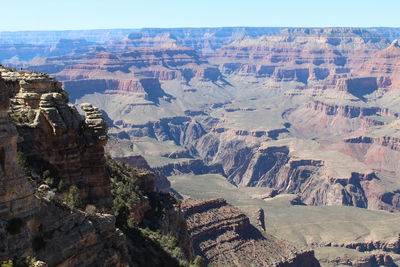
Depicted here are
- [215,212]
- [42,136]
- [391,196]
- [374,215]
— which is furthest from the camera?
[391,196]

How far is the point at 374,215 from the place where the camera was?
114062mm

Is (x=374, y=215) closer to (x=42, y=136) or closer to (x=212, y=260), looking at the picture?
(x=212, y=260)

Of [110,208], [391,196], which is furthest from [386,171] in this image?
[110,208]

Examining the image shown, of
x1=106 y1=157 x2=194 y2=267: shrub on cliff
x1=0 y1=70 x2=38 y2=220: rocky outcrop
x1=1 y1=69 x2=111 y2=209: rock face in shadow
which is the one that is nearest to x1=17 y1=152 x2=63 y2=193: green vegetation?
x1=1 y1=69 x2=111 y2=209: rock face in shadow

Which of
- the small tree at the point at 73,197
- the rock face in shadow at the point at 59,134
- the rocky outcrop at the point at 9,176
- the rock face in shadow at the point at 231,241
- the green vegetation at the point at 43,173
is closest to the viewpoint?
the rocky outcrop at the point at 9,176

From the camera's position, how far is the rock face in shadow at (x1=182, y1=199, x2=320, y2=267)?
189 ft

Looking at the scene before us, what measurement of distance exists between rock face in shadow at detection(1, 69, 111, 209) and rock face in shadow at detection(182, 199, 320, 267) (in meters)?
27.4

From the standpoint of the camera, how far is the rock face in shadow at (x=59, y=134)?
27.3 m

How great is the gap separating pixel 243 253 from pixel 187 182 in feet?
256

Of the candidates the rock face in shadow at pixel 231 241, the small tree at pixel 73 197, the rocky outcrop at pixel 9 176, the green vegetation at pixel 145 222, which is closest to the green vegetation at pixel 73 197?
the small tree at pixel 73 197

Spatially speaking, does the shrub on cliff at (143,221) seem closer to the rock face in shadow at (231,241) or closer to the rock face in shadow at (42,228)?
the rock face in shadow at (42,228)

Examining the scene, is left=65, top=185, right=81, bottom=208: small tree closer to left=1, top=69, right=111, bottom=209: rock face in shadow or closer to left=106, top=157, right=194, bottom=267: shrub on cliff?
left=1, top=69, right=111, bottom=209: rock face in shadow

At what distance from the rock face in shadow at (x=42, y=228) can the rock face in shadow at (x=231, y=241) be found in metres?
35.4

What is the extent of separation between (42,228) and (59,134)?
31.1 feet
